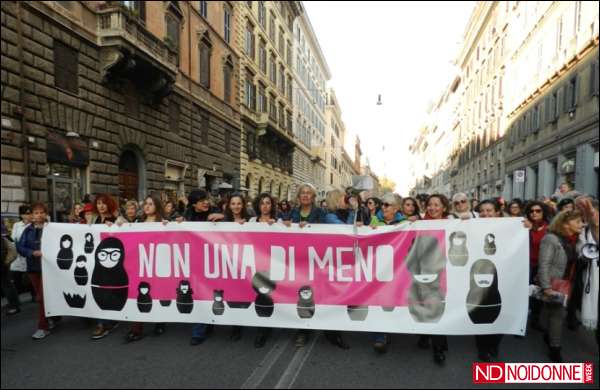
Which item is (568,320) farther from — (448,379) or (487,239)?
(448,379)

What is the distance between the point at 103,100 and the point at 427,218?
11.2m

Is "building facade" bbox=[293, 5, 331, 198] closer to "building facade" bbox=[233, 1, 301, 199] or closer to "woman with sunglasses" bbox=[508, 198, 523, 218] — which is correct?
"building facade" bbox=[233, 1, 301, 199]

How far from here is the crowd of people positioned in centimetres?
349

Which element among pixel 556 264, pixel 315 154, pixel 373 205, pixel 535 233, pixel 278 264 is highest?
pixel 315 154

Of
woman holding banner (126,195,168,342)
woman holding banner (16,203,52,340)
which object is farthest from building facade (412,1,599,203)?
woman holding banner (16,203,52,340)

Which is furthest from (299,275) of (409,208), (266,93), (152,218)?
(266,93)

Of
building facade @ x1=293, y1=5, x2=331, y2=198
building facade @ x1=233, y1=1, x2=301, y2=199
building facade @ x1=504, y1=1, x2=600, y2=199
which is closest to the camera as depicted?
building facade @ x1=504, y1=1, x2=600, y2=199

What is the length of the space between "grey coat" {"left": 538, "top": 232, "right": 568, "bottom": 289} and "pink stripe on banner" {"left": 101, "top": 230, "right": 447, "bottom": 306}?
0.92 metres

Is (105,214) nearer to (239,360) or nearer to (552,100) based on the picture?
(239,360)

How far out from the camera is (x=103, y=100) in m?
11.5

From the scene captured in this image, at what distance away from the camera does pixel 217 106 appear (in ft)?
65.2

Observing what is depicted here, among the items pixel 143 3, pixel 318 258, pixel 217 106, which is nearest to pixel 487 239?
pixel 318 258

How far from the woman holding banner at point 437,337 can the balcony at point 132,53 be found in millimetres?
11070

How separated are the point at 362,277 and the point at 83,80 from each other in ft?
35.4
